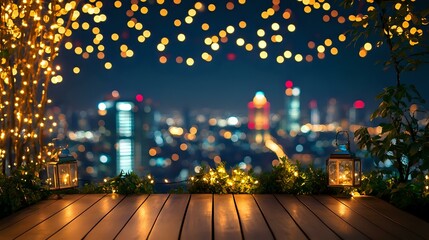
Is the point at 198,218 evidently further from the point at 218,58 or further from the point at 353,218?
the point at 218,58

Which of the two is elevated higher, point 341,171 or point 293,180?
point 341,171

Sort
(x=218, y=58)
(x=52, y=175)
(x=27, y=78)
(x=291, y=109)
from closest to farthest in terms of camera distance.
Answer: (x=52, y=175) → (x=27, y=78) → (x=218, y=58) → (x=291, y=109)

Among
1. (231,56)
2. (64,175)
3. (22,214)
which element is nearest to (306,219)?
(22,214)

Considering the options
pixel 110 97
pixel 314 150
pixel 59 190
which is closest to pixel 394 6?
pixel 314 150

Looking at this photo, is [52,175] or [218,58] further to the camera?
[218,58]

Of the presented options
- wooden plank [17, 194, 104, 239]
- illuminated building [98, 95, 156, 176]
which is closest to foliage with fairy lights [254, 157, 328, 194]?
wooden plank [17, 194, 104, 239]

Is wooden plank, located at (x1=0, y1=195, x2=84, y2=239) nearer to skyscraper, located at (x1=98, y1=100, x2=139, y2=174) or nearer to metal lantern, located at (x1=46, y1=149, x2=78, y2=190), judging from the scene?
metal lantern, located at (x1=46, y1=149, x2=78, y2=190)

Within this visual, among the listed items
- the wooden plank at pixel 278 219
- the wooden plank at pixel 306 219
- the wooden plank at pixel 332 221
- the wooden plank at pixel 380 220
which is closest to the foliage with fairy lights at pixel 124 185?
the wooden plank at pixel 278 219
